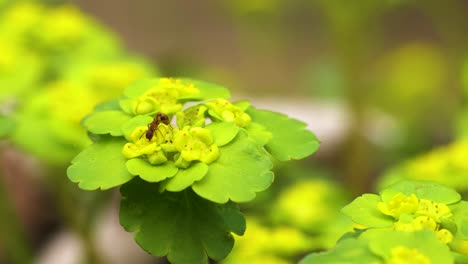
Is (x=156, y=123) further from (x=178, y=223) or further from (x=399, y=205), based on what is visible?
(x=399, y=205)

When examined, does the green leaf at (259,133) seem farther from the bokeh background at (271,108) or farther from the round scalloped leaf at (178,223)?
the bokeh background at (271,108)

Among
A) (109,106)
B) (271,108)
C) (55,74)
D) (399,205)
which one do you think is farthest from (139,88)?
(271,108)

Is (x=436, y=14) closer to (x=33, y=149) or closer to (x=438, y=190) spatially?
(x=33, y=149)

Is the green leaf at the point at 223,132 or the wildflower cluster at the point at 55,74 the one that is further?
the wildflower cluster at the point at 55,74

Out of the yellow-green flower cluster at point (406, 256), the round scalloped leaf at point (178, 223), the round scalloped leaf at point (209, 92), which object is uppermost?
the round scalloped leaf at point (209, 92)

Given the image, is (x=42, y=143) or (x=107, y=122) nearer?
(x=107, y=122)

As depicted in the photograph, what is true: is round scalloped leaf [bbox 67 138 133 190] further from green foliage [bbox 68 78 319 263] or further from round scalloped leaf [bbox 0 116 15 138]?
round scalloped leaf [bbox 0 116 15 138]

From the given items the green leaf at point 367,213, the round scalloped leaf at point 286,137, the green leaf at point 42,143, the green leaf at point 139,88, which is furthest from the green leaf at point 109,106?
the green leaf at point 42,143

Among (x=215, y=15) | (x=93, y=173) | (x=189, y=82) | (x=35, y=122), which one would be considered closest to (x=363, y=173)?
(x=35, y=122)
